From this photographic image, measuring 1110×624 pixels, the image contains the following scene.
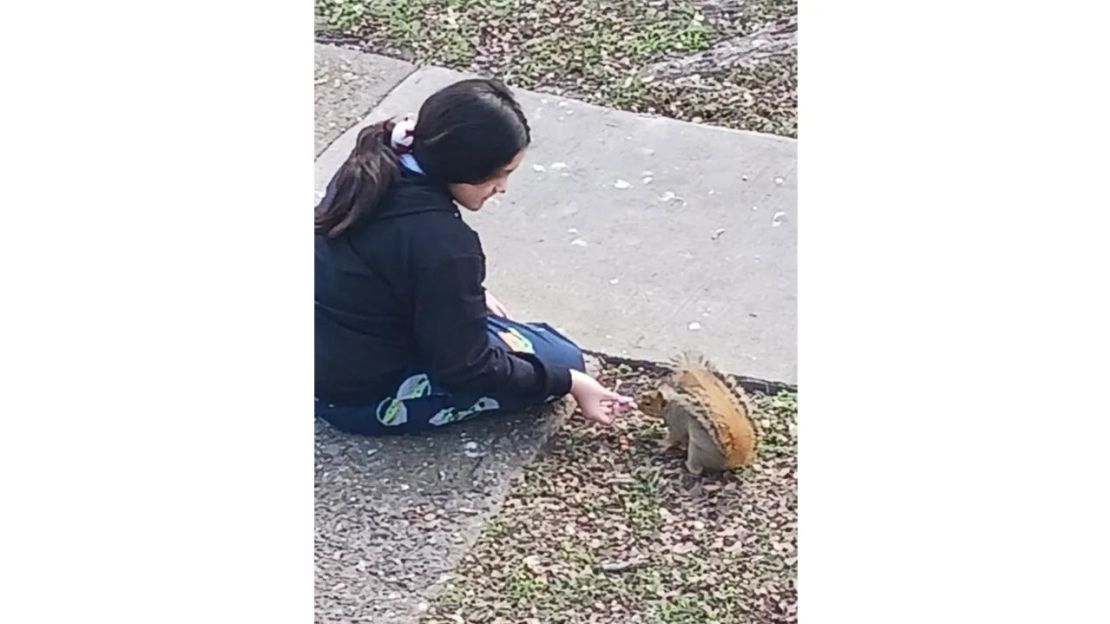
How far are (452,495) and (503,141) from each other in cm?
44

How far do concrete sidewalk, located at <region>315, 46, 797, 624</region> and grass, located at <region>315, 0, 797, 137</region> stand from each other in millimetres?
28

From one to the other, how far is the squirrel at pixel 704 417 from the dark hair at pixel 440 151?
0.35 m

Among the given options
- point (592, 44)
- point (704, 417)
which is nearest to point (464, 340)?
point (704, 417)

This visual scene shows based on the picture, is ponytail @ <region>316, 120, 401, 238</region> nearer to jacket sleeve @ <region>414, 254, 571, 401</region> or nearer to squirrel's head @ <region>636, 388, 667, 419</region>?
jacket sleeve @ <region>414, 254, 571, 401</region>

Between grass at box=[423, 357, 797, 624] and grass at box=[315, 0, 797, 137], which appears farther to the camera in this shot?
grass at box=[315, 0, 797, 137]

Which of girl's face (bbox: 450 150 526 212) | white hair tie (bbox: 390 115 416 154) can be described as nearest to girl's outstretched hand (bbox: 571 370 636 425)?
girl's face (bbox: 450 150 526 212)

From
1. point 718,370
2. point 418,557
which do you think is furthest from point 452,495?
point 718,370

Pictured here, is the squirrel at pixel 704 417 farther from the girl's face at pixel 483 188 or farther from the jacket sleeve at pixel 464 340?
the girl's face at pixel 483 188

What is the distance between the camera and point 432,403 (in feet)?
5.92

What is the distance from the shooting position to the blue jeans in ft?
5.90

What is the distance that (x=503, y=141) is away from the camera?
1.78m

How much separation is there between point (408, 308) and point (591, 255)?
25 centimetres

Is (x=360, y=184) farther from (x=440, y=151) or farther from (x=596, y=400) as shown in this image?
(x=596, y=400)

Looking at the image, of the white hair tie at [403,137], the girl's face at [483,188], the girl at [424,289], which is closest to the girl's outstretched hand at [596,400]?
the girl at [424,289]
